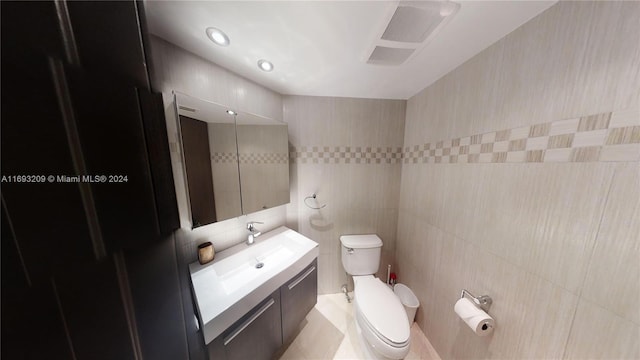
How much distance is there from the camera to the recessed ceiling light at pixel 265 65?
3.69 ft

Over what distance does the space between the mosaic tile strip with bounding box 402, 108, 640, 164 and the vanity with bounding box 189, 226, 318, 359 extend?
1.22m

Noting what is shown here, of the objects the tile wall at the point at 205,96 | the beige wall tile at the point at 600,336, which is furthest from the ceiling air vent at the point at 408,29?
the beige wall tile at the point at 600,336

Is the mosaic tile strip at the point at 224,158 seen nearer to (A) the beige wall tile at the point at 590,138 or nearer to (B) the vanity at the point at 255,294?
(B) the vanity at the point at 255,294

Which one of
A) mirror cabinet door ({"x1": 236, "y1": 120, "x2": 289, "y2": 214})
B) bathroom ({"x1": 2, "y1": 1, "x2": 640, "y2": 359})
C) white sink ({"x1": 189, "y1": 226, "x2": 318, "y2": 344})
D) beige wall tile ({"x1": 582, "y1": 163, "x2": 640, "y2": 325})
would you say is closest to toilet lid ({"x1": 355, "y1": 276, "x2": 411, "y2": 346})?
bathroom ({"x1": 2, "y1": 1, "x2": 640, "y2": 359})

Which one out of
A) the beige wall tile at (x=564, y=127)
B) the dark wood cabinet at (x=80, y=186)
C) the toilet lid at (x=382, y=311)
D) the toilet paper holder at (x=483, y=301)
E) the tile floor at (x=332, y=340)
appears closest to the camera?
the dark wood cabinet at (x=80, y=186)

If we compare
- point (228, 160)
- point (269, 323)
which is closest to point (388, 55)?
point (228, 160)

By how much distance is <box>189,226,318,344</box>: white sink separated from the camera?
2.88ft

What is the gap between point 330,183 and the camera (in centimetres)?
167

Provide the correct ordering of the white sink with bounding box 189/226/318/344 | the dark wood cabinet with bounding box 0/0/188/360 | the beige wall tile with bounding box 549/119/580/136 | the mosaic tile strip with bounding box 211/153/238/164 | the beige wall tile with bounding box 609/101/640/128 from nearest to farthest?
1. the dark wood cabinet with bounding box 0/0/188/360
2. the beige wall tile with bounding box 609/101/640/128
3. the beige wall tile with bounding box 549/119/580/136
4. the white sink with bounding box 189/226/318/344
5. the mosaic tile strip with bounding box 211/153/238/164

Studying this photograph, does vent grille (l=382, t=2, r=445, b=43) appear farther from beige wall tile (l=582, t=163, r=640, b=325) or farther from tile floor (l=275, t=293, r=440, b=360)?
tile floor (l=275, t=293, r=440, b=360)

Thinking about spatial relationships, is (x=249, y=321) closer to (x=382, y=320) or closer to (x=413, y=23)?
(x=382, y=320)

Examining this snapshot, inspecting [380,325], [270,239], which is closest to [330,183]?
[270,239]

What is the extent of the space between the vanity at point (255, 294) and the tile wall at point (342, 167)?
0.34m

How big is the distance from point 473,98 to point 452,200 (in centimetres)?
61
